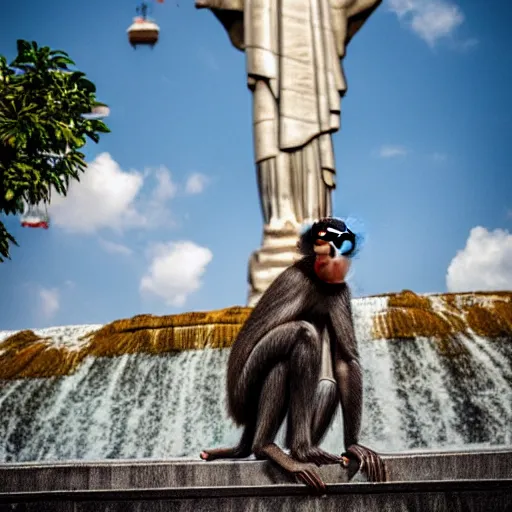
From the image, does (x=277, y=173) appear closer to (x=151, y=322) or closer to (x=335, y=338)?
(x=151, y=322)

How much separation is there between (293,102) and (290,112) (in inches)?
5.8

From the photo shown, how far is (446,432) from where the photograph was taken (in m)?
11.0

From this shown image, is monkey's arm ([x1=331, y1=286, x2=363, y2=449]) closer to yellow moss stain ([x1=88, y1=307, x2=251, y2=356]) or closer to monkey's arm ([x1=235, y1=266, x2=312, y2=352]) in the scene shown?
monkey's arm ([x1=235, y1=266, x2=312, y2=352])

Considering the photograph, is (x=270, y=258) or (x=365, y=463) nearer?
(x=365, y=463)

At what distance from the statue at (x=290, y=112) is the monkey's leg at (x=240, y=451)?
289 inches

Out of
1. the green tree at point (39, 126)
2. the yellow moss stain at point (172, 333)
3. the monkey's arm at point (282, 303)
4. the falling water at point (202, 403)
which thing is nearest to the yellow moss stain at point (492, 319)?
the falling water at point (202, 403)

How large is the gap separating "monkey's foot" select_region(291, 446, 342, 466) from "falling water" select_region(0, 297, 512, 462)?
5.54m

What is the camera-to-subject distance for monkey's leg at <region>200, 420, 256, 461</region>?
579 cm

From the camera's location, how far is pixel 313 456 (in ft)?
17.7

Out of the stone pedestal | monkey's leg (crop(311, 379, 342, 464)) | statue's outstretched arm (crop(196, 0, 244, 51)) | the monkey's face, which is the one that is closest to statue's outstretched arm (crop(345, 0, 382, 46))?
statue's outstretched arm (crop(196, 0, 244, 51))

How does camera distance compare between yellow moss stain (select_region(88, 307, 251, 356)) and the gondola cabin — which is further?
the gondola cabin

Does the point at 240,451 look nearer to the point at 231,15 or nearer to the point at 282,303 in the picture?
the point at 282,303

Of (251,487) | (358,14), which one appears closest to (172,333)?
(358,14)

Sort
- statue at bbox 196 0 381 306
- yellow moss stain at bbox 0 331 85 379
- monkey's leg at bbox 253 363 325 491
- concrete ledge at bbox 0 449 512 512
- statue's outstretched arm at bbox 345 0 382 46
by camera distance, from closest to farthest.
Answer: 1. concrete ledge at bbox 0 449 512 512
2. monkey's leg at bbox 253 363 325 491
3. yellow moss stain at bbox 0 331 85 379
4. statue at bbox 196 0 381 306
5. statue's outstretched arm at bbox 345 0 382 46
